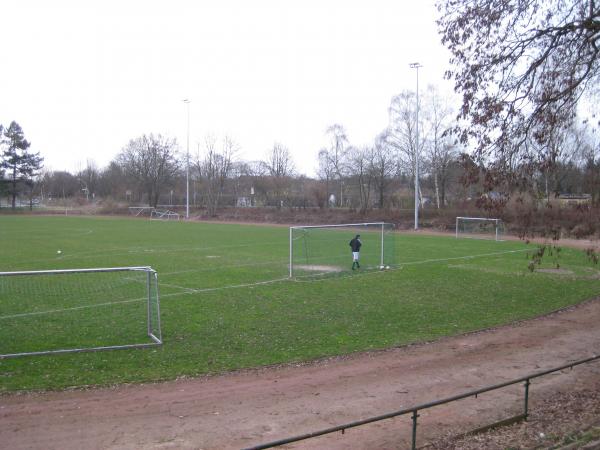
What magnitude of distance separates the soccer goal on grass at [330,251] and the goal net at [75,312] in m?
7.59

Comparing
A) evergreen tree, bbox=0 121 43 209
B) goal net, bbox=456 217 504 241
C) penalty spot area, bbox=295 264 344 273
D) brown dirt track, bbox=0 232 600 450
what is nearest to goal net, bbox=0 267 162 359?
brown dirt track, bbox=0 232 600 450

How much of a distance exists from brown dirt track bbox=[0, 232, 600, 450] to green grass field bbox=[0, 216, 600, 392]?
2.45 feet

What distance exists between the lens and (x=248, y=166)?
99.5 m

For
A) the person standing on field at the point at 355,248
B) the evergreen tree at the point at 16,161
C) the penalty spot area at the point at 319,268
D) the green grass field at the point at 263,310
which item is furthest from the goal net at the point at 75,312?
the evergreen tree at the point at 16,161

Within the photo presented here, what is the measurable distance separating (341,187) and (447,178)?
1845 cm

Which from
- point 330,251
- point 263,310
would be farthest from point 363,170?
point 263,310

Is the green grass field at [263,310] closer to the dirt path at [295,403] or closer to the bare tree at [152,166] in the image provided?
the dirt path at [295,403]

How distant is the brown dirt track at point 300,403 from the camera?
6824 millimetres

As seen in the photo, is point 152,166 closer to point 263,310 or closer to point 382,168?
point 382,168

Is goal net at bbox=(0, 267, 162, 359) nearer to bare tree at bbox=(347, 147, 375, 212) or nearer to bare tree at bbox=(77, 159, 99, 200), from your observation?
bare tree at bbox=(347, 147, 375, 212)

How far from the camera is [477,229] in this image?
47.5m

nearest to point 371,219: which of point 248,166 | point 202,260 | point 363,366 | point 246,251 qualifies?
point 246,251

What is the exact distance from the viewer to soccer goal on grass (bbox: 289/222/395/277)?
23.0 m

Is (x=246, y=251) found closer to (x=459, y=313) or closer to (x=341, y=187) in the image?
(x=459, y=313)
